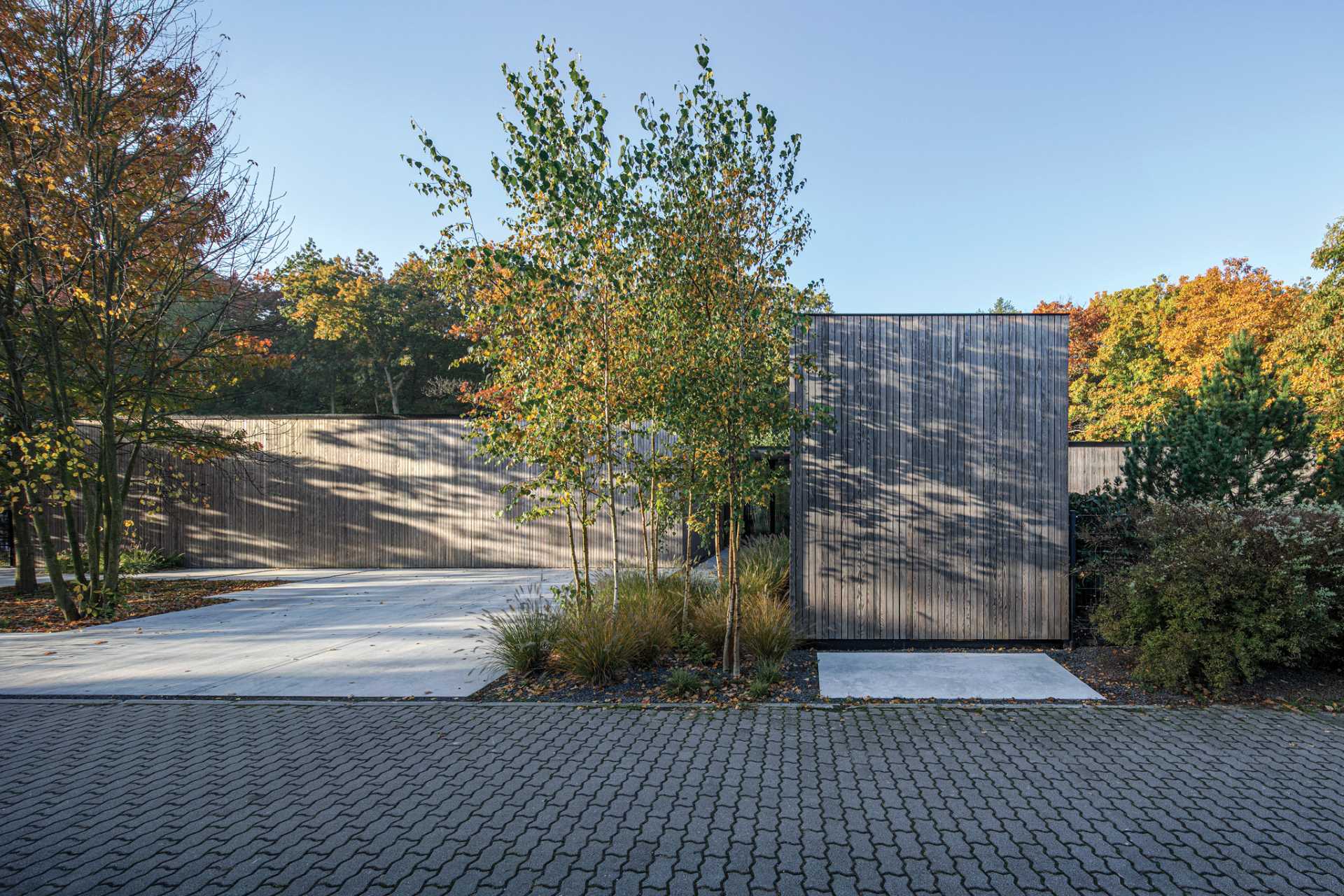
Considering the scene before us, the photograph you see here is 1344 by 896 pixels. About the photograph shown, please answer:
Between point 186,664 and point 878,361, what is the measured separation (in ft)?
22.9

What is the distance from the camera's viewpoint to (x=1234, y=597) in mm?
4656

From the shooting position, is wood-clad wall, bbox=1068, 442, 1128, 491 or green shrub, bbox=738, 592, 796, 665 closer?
green shrub, bbox=738, 592, 796, 665

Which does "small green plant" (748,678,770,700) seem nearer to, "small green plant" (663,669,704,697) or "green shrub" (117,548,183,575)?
"small green plant" (663,669,704,697)

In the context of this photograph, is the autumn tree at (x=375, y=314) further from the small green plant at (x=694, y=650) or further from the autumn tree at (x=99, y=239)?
the small green plant at (x=694, y=650)

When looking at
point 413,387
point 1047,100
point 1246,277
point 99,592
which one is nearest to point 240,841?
point 99,592

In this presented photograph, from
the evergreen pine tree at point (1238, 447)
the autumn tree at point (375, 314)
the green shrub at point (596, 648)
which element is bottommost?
the green shrub at point (596, 648)

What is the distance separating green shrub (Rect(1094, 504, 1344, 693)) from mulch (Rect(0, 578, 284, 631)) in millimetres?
10974

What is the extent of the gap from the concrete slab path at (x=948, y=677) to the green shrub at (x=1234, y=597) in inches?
25.3

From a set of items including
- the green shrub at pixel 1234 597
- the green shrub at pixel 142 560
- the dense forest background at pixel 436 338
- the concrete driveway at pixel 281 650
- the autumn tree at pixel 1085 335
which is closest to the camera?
the green shrub at pixel 1234 597

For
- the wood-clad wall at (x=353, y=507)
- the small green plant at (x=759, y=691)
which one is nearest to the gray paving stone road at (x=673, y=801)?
the small green plant at (x=759, y=691)

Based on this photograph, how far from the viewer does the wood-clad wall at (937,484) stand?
20.0 feet

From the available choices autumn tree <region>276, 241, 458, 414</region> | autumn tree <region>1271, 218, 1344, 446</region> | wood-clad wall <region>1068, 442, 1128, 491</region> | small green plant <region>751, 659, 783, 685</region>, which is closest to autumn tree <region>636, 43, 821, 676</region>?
small green plant <region>751, 659, 783, 685</region>

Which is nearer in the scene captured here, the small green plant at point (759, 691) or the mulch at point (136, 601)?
the small green plant at point (759, 691)

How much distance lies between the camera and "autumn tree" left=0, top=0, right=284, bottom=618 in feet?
25.7
